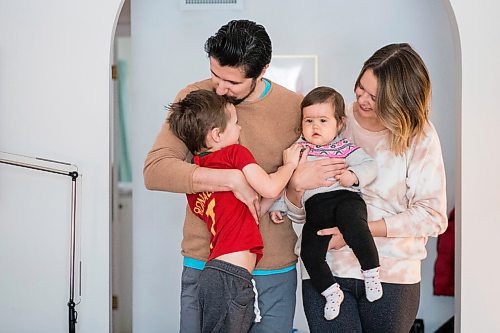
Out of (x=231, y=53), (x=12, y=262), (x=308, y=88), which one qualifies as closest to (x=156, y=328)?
(x=12, y=262)

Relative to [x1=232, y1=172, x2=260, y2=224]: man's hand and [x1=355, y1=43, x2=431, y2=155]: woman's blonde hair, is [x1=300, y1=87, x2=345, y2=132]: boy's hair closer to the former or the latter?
[x1=355, y1=43, x2=431, y2=155]: woman's blonde hair

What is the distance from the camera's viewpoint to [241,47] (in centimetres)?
262

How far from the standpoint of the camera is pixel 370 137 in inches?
113

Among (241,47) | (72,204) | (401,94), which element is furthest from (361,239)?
(72,204)

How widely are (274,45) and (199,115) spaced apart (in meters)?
1.57

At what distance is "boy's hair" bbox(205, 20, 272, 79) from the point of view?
2617mm

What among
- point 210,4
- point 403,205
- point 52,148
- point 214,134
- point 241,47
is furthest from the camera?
point 210,4

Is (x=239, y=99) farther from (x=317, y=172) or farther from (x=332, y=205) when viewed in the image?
(x=332, y=205)

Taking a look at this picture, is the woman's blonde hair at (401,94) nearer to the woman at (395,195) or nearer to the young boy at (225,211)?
the woman at (395,195)

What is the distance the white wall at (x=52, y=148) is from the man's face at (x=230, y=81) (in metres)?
0.95

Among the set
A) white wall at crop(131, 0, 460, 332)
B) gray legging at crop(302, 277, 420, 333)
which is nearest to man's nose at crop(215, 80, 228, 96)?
gray legging at crop(302, 277, 420, 333)

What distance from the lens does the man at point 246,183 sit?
2.70 m

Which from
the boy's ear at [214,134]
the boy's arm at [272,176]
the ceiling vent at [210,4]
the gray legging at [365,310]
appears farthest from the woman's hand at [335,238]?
the ceiling vent at [210,4]

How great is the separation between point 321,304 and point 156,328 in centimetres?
169
